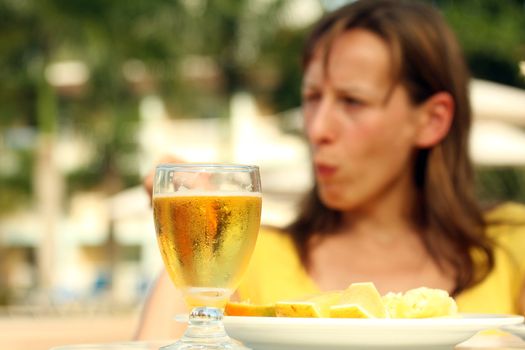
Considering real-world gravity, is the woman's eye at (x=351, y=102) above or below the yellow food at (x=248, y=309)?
above

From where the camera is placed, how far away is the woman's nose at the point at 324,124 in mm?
2379

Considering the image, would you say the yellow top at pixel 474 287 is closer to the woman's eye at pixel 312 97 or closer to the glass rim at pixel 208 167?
the woman's eye at pixel 312 97

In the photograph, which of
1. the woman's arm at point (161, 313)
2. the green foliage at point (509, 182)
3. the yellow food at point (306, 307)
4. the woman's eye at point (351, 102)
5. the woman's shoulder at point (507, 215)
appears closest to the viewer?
the yellow food at point (306, 307)

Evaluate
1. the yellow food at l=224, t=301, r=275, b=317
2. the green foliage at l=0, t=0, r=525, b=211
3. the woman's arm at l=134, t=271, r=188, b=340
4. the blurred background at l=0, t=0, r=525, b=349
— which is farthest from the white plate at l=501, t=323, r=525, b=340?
the green foliage at l=0, t=0, r=525, b=211

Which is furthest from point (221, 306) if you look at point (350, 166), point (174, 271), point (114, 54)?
point (114, 54)

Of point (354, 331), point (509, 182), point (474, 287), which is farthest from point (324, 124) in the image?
point (509, 182)

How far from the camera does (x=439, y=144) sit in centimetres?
265

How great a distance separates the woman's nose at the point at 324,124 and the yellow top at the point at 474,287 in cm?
29

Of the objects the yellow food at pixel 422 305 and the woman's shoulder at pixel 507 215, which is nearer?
the yellow food at pixel 422 305

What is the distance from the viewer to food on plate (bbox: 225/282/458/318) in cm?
130

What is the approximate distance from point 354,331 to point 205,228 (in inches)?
9.5

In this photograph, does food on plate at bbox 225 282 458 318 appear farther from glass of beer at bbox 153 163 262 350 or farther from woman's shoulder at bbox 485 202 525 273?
woman's shoulder at bbox 485 202 525 273

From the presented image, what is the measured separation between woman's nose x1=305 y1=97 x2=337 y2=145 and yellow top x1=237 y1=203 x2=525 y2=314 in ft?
0.96

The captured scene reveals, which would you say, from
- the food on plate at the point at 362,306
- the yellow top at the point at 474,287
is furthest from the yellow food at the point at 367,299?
the yellow top at the point at 474,287
